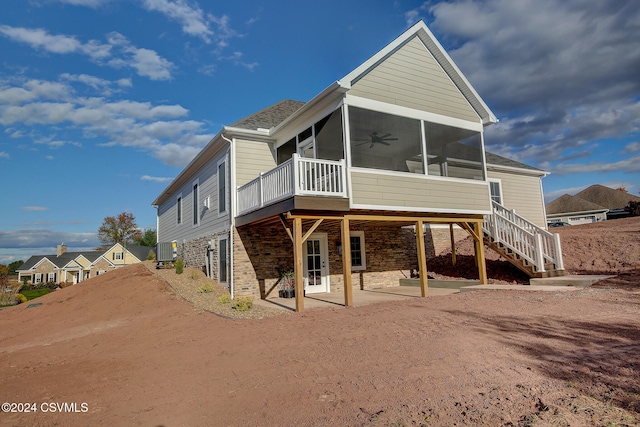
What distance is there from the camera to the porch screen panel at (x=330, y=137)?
10077 millimetres

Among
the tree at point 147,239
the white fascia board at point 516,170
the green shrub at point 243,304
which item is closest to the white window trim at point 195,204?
the green shrub at point 243,304

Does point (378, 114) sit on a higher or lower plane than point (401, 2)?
lower

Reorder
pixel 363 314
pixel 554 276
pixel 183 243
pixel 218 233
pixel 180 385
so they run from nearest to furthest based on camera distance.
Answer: pixel 180 385, pixel 363 314, pixel 554 276, pixel 218 233, pixel 183 243

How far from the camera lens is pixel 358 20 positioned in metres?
13.2

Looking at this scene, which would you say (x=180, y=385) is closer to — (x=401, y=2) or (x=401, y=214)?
(x=401, y=214)

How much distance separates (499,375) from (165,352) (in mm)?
4987

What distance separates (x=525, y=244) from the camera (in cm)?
1168

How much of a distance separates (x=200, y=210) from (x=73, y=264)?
43.9 metres

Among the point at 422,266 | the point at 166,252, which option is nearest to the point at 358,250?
the point at 422,266

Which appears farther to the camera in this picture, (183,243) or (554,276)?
(183,243)

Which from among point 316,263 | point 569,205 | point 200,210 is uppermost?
point 569,205

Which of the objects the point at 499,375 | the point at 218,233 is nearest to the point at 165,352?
the point at 499,375

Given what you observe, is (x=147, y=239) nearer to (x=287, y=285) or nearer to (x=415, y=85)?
(x=287, y=285)

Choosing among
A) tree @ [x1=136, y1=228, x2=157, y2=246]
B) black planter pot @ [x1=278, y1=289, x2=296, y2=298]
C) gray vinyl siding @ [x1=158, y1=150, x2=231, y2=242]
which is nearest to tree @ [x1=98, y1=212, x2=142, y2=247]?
tree @ [x1=136, y1=228, x2=157, y2=246]
